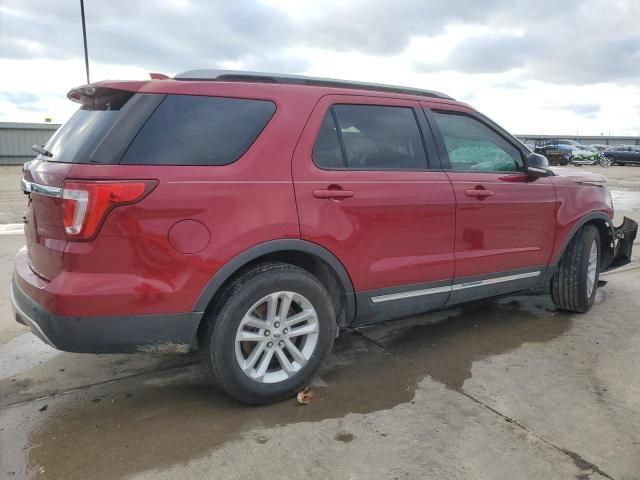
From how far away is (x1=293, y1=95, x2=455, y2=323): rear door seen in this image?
3.21 metres

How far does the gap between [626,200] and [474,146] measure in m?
12.7

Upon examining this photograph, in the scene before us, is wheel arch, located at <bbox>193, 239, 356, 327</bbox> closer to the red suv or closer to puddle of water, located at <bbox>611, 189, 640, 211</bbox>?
the red suv

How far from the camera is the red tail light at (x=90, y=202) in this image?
8.63ft

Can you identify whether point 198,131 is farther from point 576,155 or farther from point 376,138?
point 576,155

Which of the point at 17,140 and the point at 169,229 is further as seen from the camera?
the point at 17,140

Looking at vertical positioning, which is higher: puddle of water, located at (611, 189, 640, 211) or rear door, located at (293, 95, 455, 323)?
rear door, located at (293, 95, 455, 323)

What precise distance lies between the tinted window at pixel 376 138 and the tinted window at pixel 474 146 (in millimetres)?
308

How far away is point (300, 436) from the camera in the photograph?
9.36 ft

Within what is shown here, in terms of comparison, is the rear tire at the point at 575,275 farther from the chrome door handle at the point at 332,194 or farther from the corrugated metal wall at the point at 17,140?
the corrugated metal wall at the point at 17,140

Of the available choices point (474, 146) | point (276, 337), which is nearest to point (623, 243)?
point (474, 146)

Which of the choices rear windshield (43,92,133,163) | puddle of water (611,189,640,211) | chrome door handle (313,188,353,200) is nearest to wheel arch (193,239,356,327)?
chrome door handle (313,188,353,200)

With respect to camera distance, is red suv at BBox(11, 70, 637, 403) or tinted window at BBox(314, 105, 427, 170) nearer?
red suv at BBox(11, 70, 637, 403)

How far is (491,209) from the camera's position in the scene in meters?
4.02

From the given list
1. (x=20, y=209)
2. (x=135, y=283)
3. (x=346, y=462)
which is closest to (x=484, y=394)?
(x=346, y=462)
